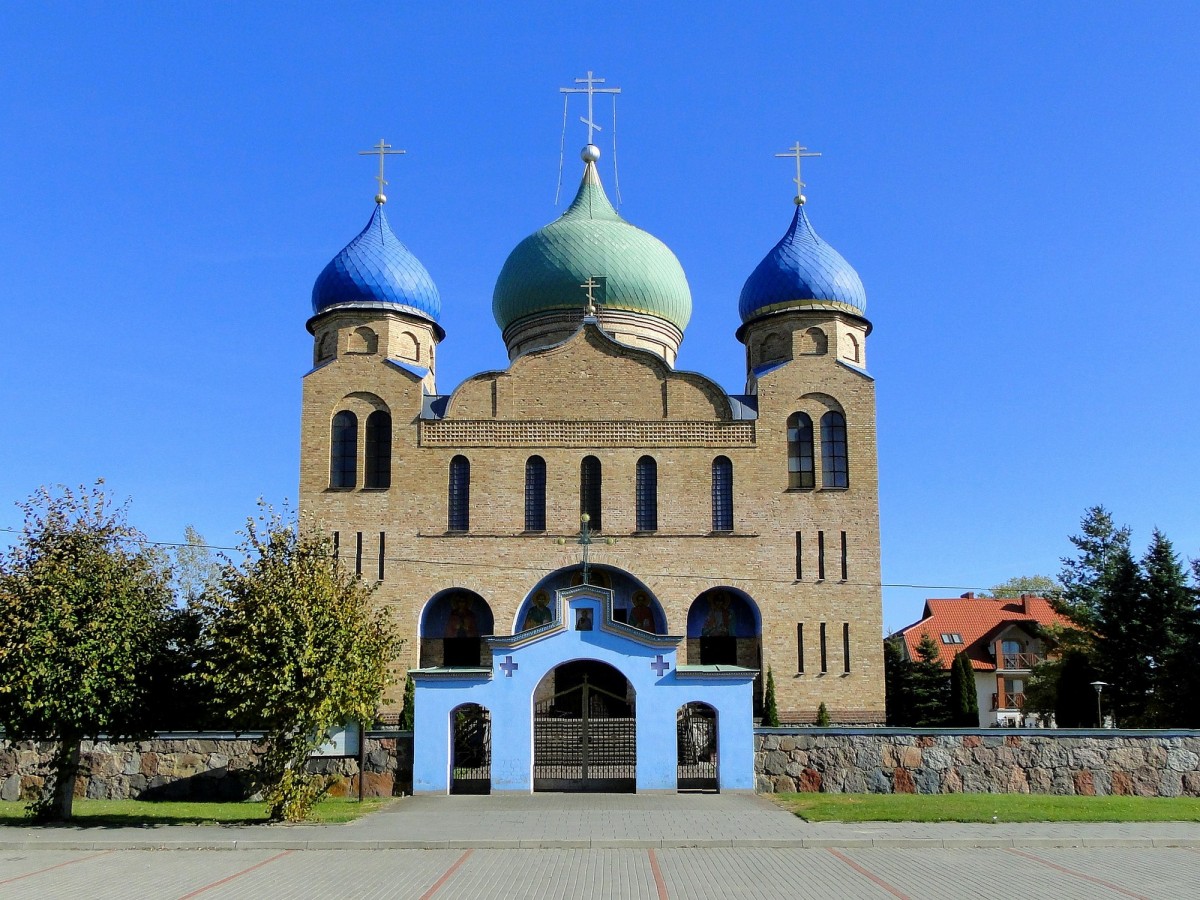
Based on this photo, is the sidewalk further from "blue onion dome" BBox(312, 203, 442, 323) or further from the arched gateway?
"blue onion dome" BBox(312, 203, 442, 323)

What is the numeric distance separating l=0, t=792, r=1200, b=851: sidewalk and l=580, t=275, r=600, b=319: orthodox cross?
16.8 meters

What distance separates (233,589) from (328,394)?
1422cm

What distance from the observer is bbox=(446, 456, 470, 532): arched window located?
28484mm

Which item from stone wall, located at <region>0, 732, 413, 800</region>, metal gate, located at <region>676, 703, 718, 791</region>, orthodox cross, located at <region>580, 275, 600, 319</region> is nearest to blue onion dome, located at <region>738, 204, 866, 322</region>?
orthodox cross, located at <region>580, 275, 600, 319</region>

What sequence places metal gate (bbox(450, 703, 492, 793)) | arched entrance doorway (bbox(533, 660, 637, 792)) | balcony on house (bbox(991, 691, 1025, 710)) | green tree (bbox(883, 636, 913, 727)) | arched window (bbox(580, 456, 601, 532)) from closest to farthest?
arched entrance doorway (bbox(533, 660, 637, 792))
metal gate (bbox(450, 703, 492, 793))
arched window (bbox(580, 456, 601, 532))
green tree (bbox(883, 636, 913, 727))
balcony on house (bbox(991, 691, 1025, 710))

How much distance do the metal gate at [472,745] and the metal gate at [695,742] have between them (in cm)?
307

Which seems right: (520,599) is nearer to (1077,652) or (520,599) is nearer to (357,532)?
(357,532)

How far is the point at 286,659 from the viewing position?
14.9m

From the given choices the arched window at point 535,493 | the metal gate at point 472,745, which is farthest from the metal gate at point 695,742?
the arched window at point 535,493

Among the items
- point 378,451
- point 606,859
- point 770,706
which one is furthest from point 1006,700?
point 606,859

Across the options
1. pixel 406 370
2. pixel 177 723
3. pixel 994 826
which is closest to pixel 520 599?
pixel 406 370

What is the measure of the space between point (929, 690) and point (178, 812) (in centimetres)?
2716

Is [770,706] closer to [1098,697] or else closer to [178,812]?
[1098,697]

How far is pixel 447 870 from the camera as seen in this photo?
38.2 feet
